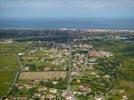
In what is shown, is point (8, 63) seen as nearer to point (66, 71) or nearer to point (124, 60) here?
point (66, 71)

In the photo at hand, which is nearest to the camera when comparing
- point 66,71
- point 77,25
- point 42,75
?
point 42,75

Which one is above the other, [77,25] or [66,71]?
[66,71]

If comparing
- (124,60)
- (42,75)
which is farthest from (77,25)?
(42,75)

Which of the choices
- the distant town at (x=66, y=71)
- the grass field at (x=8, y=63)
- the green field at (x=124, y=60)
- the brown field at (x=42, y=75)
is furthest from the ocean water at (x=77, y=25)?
the brown field at (x=42, y=75)

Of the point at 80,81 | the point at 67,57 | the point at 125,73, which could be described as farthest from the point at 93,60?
the point at 80,81

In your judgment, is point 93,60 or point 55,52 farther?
point 55,52

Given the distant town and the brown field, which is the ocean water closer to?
the distant town

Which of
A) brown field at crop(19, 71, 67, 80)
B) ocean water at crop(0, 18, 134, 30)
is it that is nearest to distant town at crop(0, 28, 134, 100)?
brown field at crop(19, 71, 67, 80)

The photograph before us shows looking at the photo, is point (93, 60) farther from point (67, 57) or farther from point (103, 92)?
point (103, 92)
